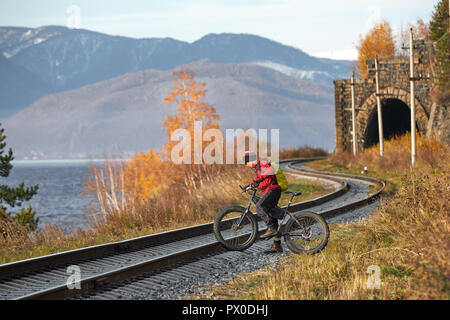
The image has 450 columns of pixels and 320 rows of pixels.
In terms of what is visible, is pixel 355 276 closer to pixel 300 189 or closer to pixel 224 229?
pixel 224 229

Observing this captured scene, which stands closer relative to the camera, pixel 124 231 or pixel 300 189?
pixel 124 231

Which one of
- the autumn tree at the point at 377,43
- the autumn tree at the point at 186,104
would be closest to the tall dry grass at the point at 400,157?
the autumn tree at the point at 186,104

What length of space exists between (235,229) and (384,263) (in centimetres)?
279

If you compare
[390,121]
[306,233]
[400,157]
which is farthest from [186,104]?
[306,233]

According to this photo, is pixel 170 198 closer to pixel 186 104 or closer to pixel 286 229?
pixel 286 229

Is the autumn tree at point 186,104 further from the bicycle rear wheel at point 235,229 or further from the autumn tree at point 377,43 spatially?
the autumn tree at point 377,43

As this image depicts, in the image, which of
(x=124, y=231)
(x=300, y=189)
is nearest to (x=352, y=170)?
(x=300, y=189)

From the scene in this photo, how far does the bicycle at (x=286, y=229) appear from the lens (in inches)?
363

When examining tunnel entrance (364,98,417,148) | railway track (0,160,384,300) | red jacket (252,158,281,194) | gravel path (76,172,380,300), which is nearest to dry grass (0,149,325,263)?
railway track (0,160,384,300)

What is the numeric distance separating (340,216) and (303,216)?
203 inches

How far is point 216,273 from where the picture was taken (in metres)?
8.31

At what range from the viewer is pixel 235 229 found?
9656 mm

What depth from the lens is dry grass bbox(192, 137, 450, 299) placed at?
633 cm

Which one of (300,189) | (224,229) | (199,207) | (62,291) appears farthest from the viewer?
(300,189)
